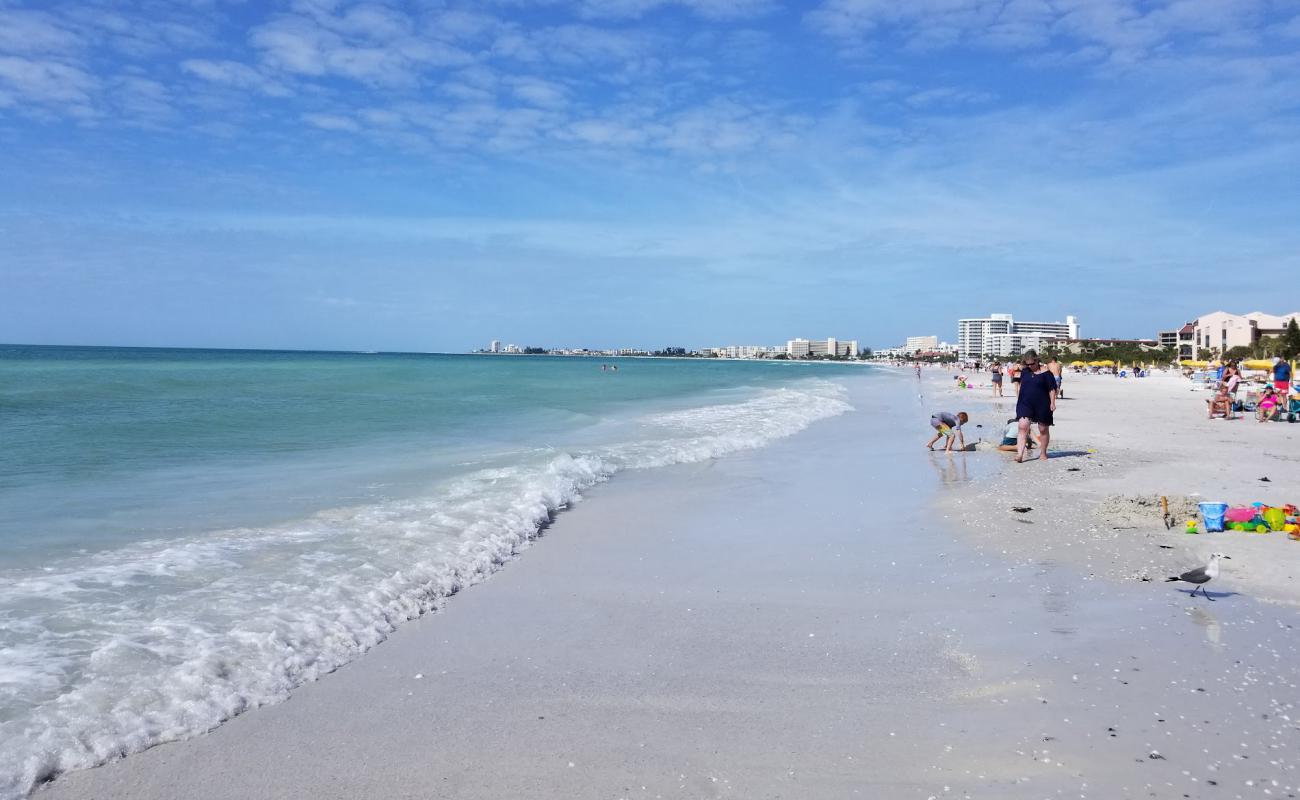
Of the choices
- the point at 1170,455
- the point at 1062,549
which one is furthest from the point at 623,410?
the point at 1062,549

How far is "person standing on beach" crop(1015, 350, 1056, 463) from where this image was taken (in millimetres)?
12688

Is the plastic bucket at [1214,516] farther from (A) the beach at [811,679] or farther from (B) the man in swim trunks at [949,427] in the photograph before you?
(B) the man in swim trunks at [949,427]

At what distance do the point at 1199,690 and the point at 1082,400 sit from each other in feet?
102

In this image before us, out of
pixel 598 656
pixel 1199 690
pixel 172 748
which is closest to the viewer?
pixel 172 748

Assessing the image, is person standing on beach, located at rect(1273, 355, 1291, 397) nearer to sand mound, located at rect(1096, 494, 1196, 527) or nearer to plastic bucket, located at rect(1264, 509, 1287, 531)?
sand mound, located at rect(1096, 494, 1196, 527)

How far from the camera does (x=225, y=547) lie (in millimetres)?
6980

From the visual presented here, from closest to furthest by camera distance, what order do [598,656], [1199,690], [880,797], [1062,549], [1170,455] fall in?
[880,797], [1199,690], [598,656], [1062,549], [1170,455]

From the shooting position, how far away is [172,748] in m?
3.56

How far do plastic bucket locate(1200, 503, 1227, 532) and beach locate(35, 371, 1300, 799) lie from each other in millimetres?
299

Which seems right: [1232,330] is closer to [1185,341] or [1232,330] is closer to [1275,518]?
[1185,341]

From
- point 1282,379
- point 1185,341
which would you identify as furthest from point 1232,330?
point 1282,379

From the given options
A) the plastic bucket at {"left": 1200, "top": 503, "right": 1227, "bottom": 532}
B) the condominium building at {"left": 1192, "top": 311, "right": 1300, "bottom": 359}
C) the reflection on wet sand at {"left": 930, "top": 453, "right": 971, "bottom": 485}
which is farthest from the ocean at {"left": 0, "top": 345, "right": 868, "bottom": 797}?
the condominium building at {"left": 1192, "top": 311, "right": 1300, "bottom": 359}

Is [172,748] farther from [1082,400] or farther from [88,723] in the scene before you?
[1082,400]

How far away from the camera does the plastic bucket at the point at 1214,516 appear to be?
736 cm
